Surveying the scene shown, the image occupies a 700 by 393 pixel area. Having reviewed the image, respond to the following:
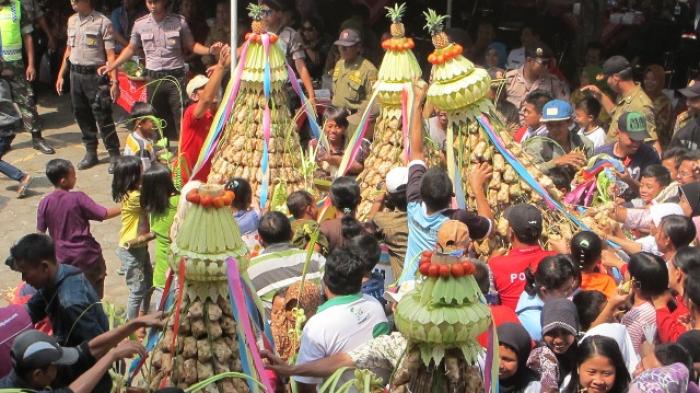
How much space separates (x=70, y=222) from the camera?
6.86 metres

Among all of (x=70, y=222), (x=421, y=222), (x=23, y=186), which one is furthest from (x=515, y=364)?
(x=23, y=186)

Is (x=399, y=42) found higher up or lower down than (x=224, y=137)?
higher up

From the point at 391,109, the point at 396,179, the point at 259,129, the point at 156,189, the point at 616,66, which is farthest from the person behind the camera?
the point at 616,66

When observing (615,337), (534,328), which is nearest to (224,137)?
(534,328)

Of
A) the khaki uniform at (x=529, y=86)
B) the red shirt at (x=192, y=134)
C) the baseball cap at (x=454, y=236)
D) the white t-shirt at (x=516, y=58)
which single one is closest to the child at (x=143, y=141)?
the red shirt at (x=192, y=134)

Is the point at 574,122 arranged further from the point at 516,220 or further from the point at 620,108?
the point at 516,220

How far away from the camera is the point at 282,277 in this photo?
5.45 meters

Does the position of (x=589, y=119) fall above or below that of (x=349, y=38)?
below

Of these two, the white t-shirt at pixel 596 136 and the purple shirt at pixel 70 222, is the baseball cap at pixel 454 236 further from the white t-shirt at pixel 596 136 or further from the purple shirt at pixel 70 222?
the white t-shirt at pixel 596 136

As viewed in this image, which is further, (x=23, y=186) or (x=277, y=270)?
(x=23, y=186)

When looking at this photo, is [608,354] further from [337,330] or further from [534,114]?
[534,114]

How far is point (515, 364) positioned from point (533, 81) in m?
5.49

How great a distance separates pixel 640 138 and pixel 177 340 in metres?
4.39

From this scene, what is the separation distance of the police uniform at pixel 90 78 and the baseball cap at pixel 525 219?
19.2 feet
